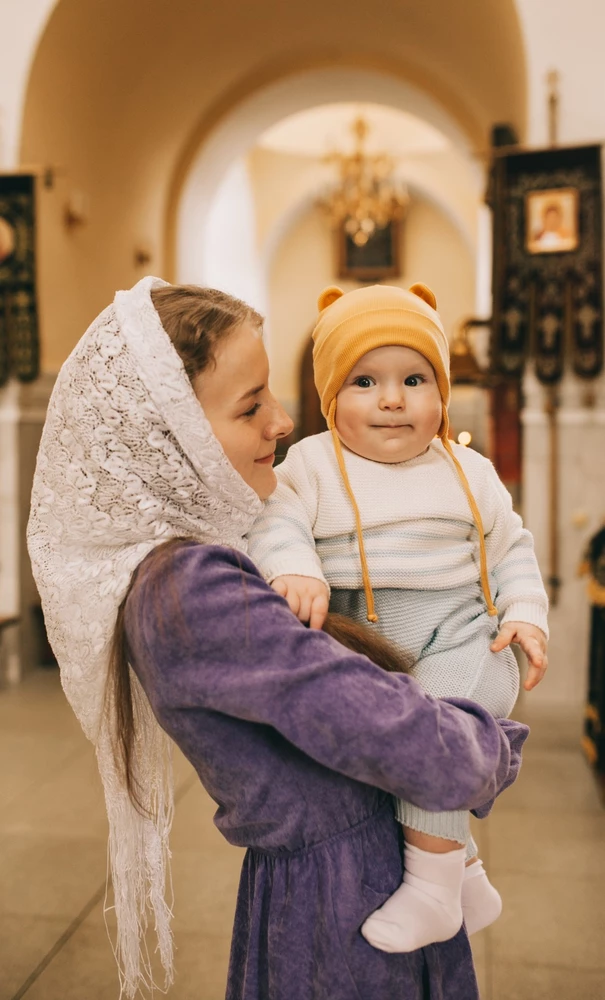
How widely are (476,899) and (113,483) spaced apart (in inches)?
35.4

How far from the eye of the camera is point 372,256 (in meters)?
12.5

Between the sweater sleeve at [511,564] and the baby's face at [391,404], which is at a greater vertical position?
the baby's face at [391,404]

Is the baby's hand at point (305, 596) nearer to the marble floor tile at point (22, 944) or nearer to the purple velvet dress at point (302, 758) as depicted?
the purple velvet dress at point (302, 758)

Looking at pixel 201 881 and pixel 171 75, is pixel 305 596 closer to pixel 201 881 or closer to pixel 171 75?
pixel 201 881

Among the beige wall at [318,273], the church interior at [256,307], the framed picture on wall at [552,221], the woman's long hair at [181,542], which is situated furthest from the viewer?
the beige wall at [318,273]

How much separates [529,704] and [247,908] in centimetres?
366

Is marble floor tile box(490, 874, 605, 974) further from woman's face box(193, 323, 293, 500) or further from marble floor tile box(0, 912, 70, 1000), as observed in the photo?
woman's face box(193, 323, 293, 500)

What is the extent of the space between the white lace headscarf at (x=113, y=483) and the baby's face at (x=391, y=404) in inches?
9.5

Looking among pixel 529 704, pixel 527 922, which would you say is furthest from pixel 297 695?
pixel 529 704

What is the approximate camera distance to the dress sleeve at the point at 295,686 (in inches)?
42.2

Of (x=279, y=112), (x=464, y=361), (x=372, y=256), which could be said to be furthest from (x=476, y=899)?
(x=372, y=256)

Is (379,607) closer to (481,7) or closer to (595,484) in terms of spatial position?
(595,484)

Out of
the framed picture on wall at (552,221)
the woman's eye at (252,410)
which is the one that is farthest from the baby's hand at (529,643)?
the framed picture on wall at (552,221)

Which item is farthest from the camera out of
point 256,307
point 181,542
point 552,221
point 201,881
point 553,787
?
point 256,307
